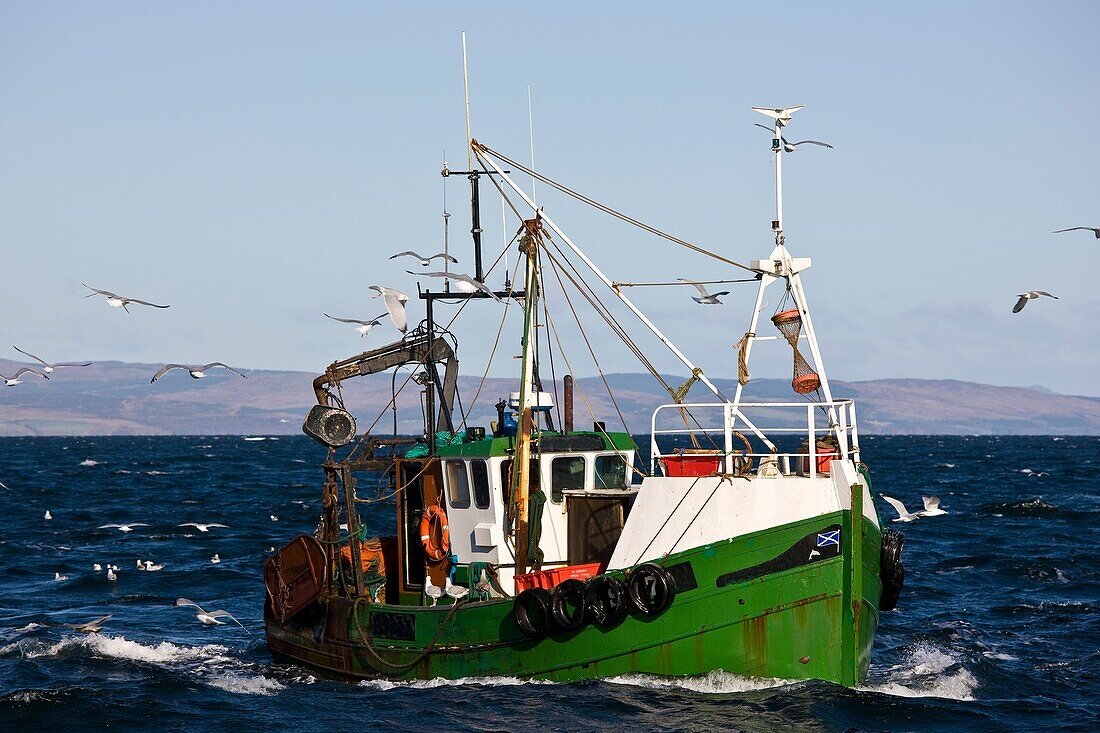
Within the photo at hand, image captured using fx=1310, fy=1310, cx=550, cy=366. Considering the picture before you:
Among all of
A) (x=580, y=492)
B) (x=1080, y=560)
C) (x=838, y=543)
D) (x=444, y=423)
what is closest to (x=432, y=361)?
(x=444, y=423)

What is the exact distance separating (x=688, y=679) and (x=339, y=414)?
252 inches

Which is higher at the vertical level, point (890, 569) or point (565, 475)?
point (565, 475)

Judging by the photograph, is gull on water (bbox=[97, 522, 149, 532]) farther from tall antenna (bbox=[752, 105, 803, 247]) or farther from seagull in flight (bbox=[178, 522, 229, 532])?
tall antenna (bbox=[752, 105, 803, 247])

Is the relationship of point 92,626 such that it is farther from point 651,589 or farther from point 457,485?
point 651,589

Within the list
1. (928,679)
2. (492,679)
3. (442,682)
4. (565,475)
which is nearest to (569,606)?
(492,679)

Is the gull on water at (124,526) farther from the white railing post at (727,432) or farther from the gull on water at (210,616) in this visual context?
the white railing post at (727,432)

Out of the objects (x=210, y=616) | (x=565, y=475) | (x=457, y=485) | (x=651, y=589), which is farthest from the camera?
(x=210, y=616)

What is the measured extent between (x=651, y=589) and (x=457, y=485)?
4.38 m

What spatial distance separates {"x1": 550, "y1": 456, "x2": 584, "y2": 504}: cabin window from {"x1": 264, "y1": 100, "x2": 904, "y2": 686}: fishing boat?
0.08ft

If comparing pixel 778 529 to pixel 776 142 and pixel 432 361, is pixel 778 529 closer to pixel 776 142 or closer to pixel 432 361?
pixel 776 142

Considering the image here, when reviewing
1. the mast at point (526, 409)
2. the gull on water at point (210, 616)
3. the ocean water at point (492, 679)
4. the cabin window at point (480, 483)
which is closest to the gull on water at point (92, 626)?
the ocean water at point (492, 679)

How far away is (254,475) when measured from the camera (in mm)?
84938

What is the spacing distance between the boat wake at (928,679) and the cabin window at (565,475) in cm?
496

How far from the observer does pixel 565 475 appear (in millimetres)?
19234
